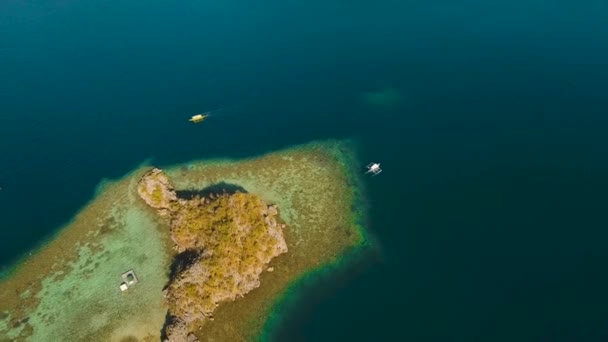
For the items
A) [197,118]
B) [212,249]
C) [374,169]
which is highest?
[197,118]

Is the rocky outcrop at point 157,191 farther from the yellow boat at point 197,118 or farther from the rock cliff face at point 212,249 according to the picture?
the yellow boat at point 197,118

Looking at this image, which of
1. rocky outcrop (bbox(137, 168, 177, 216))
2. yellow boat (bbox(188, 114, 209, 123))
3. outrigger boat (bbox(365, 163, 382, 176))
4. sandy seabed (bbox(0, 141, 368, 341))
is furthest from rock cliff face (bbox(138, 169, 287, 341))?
yellow boat (bbox(188, 114, 209, 123))

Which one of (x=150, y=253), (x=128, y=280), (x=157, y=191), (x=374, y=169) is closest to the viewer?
(x=128, y=280)

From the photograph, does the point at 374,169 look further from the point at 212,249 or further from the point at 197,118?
the point at 197,118

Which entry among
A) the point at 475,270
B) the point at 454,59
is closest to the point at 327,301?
the point at 475,270

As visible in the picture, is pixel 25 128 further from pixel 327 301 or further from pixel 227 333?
pixel 327 301

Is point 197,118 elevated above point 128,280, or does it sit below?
above

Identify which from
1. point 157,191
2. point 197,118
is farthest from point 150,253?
point 197,118
